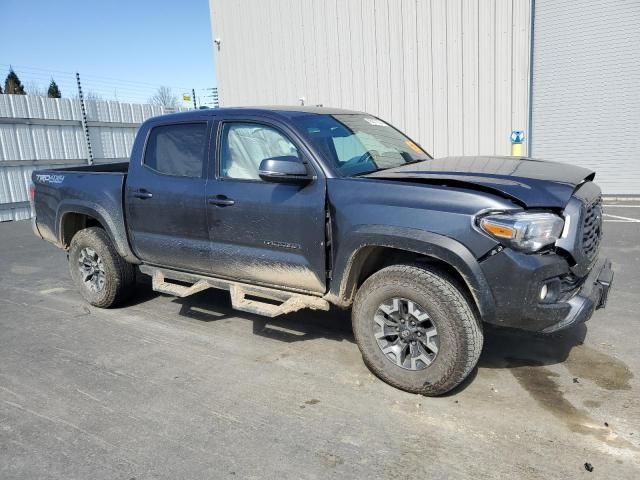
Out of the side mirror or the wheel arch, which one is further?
the wheel arch

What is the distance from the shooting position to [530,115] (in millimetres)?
11508

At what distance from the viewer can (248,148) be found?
404 cm

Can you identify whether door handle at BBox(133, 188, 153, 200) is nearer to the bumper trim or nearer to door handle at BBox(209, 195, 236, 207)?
door handle at BBox(209, 195, 236, 207)

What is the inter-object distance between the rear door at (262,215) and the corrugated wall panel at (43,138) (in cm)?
1114

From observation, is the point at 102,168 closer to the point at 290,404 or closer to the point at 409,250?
the point at 290,404

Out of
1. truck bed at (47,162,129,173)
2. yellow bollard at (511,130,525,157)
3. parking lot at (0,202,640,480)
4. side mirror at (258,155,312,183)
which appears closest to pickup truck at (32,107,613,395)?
side mirror at (258,155,312,183)

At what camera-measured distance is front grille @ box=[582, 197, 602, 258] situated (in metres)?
3.11

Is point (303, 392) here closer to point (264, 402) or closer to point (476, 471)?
point (264, 402)

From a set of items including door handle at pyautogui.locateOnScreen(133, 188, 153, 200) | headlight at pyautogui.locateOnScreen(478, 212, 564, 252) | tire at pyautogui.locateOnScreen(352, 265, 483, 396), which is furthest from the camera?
door handle at pyautogui.locateOnScreen(133, 188, 153, 200)

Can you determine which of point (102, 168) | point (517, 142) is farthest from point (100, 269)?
point (517, 142)

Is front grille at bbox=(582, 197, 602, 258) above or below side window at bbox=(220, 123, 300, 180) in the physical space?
below

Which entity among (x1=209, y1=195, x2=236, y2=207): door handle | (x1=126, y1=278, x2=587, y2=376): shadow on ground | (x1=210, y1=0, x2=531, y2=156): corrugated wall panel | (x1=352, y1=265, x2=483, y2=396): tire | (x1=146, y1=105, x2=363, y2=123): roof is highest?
(x1=210, y1=0, x2=531, y2=156): corrugated wall panel

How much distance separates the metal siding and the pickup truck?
334 inches

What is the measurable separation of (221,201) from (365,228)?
1.33 meters
